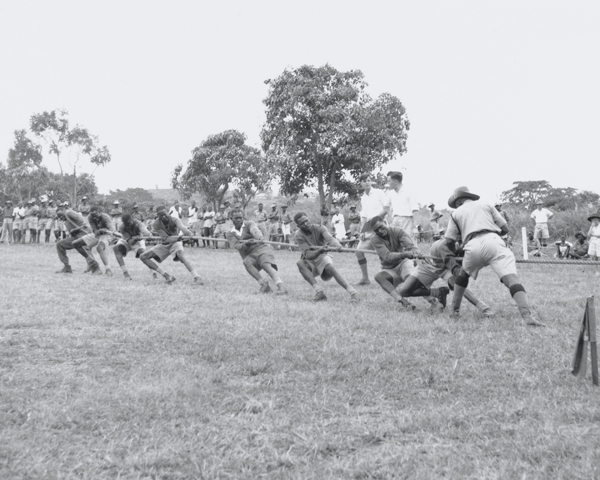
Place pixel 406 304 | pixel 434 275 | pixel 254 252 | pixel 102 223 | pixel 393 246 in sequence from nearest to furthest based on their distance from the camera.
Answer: pixel 434 275 → pixel 406 304 → pixel 393 246 → pixel 254 252 → pixel 102 223

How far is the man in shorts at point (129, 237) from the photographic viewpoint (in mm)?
12883

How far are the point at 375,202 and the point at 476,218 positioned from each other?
4.43m

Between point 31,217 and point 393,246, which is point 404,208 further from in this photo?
point 31,217

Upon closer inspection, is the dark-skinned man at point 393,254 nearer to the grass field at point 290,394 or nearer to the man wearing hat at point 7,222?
the grass field at point 290,394

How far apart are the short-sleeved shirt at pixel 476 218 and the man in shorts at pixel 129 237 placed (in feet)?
23.6

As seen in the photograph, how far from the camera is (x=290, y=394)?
Result: 462 centimetres

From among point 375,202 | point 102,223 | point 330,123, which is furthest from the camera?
point 330,123

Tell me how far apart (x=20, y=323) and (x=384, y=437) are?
4.96 meters

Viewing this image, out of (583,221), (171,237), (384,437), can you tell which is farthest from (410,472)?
(583,221)

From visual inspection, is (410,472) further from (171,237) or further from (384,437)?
(171,237)

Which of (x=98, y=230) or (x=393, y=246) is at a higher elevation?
(x=393, y=246)

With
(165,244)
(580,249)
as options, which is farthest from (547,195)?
(165,244)

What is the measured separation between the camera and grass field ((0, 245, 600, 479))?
3412 millimetres

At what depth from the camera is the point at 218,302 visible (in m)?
9.25
